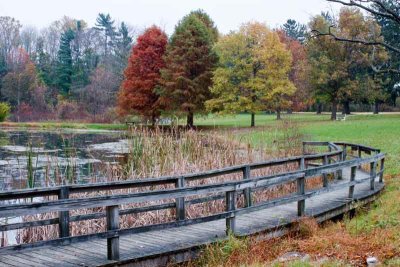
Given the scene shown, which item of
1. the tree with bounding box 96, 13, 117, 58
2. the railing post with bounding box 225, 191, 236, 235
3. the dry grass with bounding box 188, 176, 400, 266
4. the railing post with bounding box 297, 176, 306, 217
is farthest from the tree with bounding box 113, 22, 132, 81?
the railing post with bounding box 225, 191, 236, 235

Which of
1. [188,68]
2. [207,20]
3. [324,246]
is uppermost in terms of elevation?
[207,20]

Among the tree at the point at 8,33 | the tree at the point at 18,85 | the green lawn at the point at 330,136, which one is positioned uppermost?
the tree at the point at 8,33

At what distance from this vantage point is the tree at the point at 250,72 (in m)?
40.3

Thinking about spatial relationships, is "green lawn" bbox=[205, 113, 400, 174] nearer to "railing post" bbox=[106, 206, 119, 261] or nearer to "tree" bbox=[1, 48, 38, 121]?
"railing post" bbox=[106, 206, 119, 261]

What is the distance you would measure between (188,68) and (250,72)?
17.7 ft

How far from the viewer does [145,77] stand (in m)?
44.7

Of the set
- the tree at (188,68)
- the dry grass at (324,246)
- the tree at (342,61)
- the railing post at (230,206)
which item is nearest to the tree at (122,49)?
the tree at (188,68)

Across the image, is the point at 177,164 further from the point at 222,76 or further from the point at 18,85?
the point at 18,85

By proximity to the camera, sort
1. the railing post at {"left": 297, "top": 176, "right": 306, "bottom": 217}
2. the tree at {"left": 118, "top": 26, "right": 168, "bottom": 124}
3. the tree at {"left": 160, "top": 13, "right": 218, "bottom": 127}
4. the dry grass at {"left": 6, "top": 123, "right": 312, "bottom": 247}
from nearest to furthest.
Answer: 1. the railing post at {"left": 297, "top": 176, "right": 306, "bottom": 217}
2. the dry grass at {"left": 6, "top": 123, "right": 312, "bottom": 247}
3. the tree at {"left": 160, "top": 13, "right": 218, "bottom": 127}
4. the tree at {"left": 118, "top": 26, "right": 168, "bottom": 124}

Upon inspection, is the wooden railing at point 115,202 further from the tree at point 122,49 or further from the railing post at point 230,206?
the tree at point 122,49

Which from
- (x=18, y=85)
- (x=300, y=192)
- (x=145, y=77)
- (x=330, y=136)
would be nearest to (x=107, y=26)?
(x=18, y=85)

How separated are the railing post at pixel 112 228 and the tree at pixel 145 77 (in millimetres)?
37009

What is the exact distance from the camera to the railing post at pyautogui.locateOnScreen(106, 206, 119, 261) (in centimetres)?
641

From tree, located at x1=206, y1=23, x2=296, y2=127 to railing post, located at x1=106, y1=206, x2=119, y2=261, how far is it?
33507 mm
